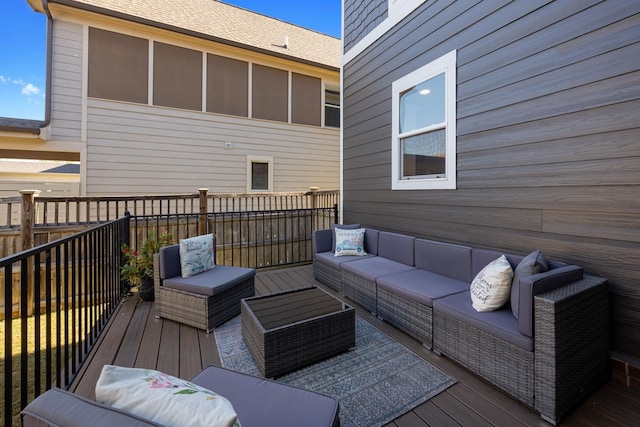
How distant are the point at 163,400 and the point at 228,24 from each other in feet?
29.6

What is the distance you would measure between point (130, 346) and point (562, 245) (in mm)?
3741

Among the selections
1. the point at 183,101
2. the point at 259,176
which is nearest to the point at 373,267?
the point at 259,176

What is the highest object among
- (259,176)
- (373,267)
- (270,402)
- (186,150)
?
(186,150)

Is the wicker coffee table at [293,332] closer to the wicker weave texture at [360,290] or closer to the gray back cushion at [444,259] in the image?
the wicker weave texture at [360,290]

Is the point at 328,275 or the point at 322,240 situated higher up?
the point at 322,240

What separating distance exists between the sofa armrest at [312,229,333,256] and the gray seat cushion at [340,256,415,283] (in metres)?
0.77

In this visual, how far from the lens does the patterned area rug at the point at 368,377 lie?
1842 millimetres

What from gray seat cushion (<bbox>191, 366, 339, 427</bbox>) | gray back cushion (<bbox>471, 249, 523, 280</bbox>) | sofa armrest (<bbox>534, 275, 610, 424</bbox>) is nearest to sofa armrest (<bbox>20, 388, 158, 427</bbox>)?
gray seat cushion (<bbox>191, 366, 339, 427</bbox>)

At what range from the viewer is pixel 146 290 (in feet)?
12.1

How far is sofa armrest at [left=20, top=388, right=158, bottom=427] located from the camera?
69 cm

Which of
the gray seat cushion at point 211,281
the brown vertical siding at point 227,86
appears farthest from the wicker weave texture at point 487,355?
the brown vertical siding at point 227,86

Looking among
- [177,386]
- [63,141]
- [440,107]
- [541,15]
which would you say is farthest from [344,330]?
[63,141]

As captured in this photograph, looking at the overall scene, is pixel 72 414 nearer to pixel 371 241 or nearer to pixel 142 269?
pixel 142 269

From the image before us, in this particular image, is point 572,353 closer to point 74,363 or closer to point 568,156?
point 568,156
